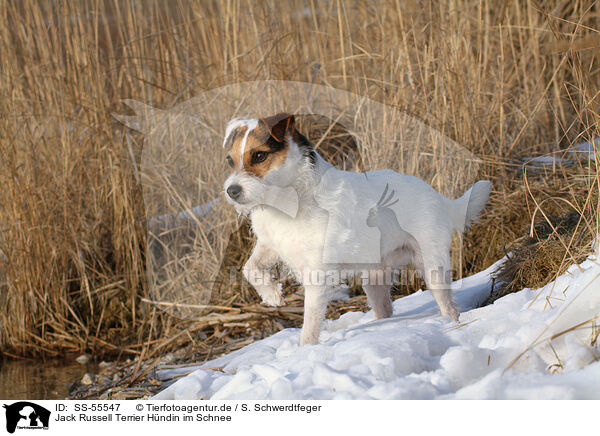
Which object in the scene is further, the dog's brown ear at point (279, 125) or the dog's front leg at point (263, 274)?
the dog's front leg at point (263, 274)

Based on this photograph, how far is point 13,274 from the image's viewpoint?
4.07 m

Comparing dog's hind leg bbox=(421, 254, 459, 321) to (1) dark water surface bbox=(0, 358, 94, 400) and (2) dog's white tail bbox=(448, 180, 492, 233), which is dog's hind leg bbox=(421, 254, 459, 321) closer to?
(2) dog's white tail bbox=(448, 180, 492, 233)

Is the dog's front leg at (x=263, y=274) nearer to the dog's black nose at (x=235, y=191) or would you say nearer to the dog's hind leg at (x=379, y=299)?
the dog's black nose at (x=235, y=191)

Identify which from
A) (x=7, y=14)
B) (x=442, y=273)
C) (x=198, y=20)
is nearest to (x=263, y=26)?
(x=198, y=20)

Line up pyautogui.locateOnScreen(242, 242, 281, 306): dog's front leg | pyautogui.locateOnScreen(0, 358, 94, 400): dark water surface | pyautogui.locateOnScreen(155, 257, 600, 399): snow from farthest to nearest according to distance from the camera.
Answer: pyautogui.locateOnScreen(0, 358, 94, 400): dark water surface < pyautogui.locateOnScreen(242, 242, 281, 306): dog's front leg < pyautogui.locateOnScreen(155, 257, 600, 399): snow

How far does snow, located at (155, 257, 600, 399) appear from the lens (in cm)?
180

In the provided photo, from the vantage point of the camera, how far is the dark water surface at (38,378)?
330 cm

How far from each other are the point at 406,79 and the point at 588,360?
2.42 meters

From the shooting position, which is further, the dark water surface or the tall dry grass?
the tall dry grass
